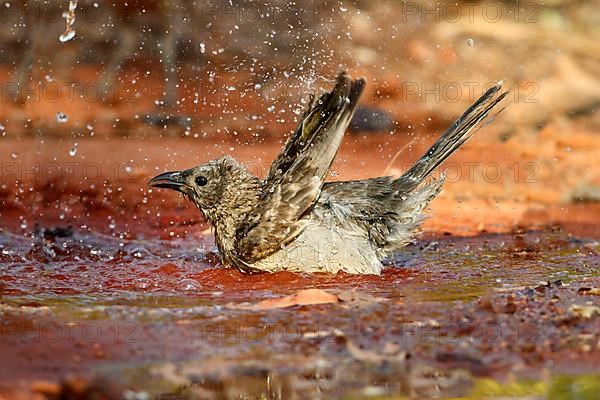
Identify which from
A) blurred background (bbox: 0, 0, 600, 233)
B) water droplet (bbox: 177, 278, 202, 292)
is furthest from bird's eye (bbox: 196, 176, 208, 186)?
blurred background (bbox: 0, 0, 600, 233)

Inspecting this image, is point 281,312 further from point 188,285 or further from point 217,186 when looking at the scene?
point 217,186

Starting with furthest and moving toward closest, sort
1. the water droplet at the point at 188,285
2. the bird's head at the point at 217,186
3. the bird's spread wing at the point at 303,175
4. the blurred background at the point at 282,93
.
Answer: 1. the blurred background at the point at 282,93
2. the bird's head at the point at 217,186
3. the bird's spread wing at the point at 303,175
4. the water droplet at the point at 188,285

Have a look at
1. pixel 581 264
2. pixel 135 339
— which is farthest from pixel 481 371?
pixel 581 264

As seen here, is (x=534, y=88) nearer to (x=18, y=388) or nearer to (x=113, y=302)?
(x=113, y=302)

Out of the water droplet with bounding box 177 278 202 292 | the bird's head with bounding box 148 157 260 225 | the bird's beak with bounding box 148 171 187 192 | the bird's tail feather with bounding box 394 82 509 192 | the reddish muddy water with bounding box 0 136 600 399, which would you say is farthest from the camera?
the bird's tail feather with bounding box 394 82 509 192

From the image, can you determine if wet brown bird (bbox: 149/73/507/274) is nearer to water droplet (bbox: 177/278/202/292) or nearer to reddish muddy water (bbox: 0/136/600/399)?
reddish muddy water (bbox: 0/136/600/399)

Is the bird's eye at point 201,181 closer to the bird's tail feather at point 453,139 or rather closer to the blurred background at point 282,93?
the bird's tail feather at point 453,139

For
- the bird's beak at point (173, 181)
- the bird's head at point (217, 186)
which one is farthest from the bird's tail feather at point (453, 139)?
the bird's beak at point (173, 181)

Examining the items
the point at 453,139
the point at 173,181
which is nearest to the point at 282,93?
the point at 453,139
